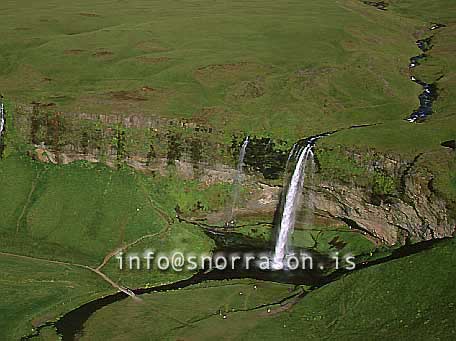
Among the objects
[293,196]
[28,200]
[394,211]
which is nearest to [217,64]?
[293,196]

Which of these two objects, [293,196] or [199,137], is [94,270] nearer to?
[199,137]

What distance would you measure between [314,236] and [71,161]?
2051 centimetres

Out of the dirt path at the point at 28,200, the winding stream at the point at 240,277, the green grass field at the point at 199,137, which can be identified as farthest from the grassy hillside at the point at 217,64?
the winding stream at the point at 240,277

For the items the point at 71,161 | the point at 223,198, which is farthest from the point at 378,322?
the point at 71,161

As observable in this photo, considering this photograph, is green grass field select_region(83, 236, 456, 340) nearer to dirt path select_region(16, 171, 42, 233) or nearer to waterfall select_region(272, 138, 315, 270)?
waterfall select_region(272, 138, 315, 270)

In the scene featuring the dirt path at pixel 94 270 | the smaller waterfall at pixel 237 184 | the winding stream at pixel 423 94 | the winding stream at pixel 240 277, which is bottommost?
the dirt path at pixel 94 270

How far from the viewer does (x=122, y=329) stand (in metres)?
37.1

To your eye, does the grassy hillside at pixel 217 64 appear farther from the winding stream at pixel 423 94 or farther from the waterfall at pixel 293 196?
the waterfall at pixel 293 196

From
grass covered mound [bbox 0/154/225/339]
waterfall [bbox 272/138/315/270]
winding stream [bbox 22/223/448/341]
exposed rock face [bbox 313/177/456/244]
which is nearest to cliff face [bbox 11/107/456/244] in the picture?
exposed rock face [bbox 313/177/456/244]

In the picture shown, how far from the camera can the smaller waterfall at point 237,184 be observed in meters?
49.4

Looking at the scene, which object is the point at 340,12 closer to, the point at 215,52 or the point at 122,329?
the point at 215,52

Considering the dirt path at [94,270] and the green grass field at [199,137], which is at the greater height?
the green grass field at [199,137]

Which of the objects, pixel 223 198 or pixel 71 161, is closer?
pixel 223 198

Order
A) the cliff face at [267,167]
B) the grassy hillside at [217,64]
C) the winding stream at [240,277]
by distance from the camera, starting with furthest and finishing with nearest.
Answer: the grassy hillside at [217,64] < the cliff face at [267,167] < the winding stream at [240,277]
